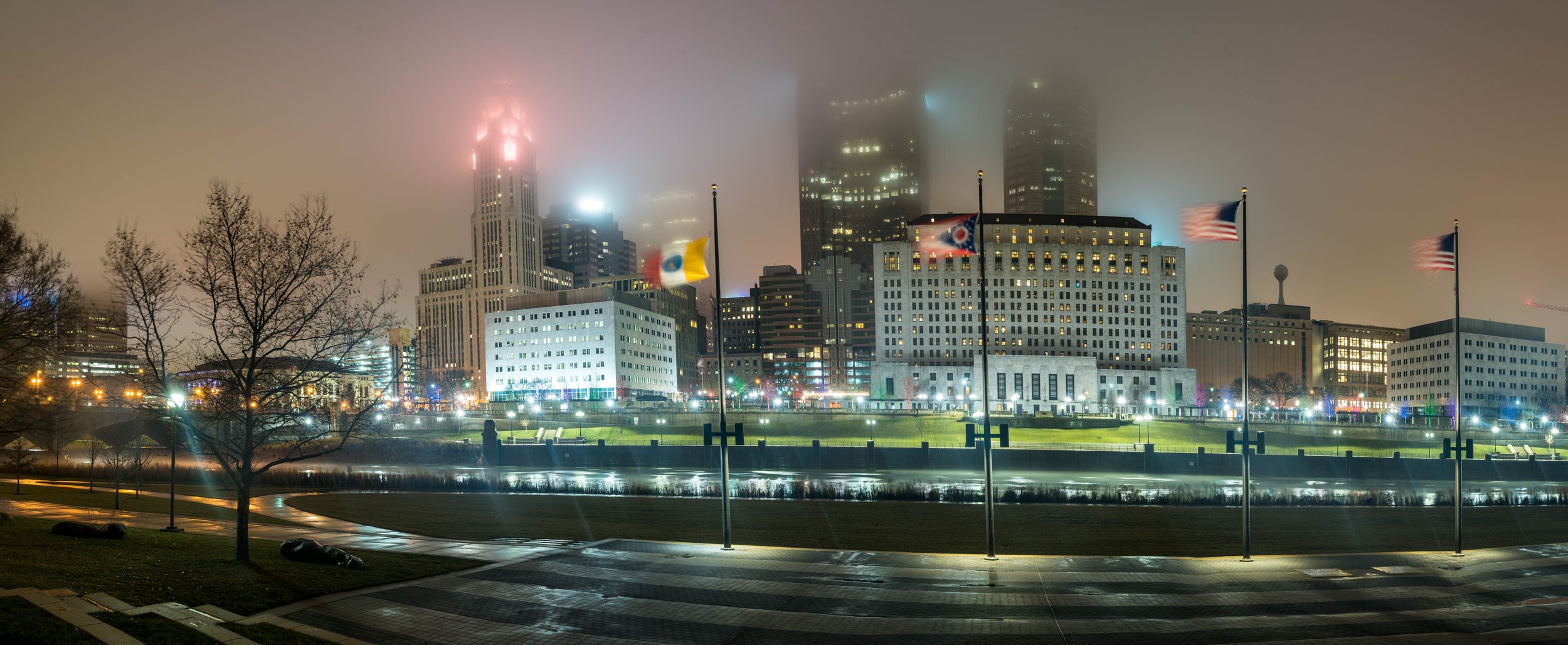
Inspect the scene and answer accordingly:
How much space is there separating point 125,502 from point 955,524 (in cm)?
3473

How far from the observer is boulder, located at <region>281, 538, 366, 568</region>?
22781mm

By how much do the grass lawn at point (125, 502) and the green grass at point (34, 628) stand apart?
18.2m

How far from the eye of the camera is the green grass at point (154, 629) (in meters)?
14.9

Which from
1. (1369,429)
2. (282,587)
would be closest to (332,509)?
(282,587)

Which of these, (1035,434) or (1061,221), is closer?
(1035,434)

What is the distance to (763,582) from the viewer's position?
2214cm

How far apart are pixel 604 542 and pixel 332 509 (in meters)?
16.5

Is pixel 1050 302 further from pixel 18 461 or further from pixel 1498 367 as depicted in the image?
pixel 18 461

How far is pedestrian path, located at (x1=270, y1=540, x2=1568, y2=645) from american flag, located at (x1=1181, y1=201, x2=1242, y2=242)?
9.23 metres

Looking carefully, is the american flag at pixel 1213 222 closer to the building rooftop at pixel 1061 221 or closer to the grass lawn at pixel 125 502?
the grass lawn at pixel 125 502

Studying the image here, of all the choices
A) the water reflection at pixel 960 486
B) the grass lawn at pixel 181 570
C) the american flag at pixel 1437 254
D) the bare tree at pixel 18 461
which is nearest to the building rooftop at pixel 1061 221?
the water reflection at pixel 960 486

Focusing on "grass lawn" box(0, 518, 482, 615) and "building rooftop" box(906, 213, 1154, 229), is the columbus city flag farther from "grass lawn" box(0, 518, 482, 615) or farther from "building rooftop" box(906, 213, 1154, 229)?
"building rooftop" box(906, 213, 1154, 229)

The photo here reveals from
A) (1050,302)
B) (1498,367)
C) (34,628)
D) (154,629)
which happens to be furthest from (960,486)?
(1498,367)

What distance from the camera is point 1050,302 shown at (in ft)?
625
